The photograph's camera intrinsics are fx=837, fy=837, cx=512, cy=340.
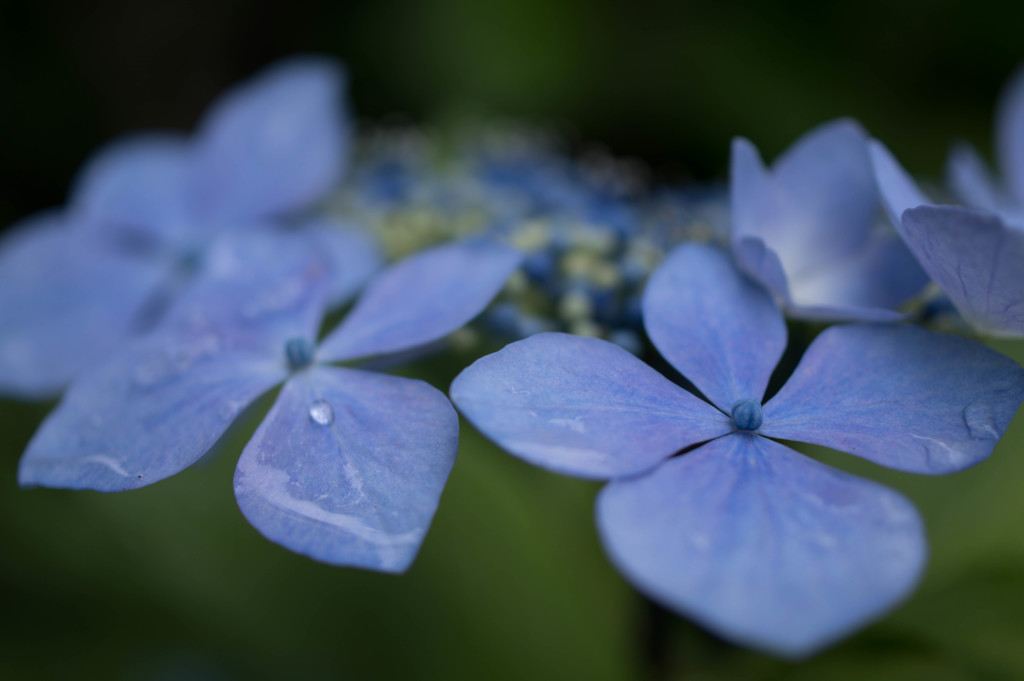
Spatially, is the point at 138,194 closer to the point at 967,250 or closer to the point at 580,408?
the point at 580,408

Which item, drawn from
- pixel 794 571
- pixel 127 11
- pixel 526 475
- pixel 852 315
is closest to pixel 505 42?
pixel 127 11

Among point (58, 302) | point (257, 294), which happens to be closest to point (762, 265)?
point (257, 294)

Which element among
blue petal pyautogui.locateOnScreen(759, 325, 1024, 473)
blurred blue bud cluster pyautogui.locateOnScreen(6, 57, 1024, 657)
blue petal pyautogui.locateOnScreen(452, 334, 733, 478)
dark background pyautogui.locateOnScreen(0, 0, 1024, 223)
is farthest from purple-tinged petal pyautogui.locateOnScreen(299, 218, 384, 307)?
dark background pyautogui.locateOnScreen(0, 0, 1024, 223)

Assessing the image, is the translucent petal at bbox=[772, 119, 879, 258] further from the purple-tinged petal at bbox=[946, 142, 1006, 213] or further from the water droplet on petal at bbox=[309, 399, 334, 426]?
the water droplet on petal at bbox=[309, 399, 334, 426]

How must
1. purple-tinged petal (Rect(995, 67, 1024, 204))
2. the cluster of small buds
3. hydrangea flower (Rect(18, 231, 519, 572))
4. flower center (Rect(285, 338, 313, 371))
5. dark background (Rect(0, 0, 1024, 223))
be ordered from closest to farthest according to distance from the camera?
→ 1. hydrangea flower (Rect(18, 231, 519, 572))
2. flower center (Rect(285, 338, 313, 371))
3. the cluster of small buds
4. purple-tinged petal (Rect(995, 67, 1024, 204))
5. dark background (Rect(0, 0, 1024, 223))

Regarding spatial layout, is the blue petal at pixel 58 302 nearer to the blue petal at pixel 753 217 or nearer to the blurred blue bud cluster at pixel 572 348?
the blurred blue bud cluster at pixel 572 348

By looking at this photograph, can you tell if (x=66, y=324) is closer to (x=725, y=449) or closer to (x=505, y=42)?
(x=725, y=449)

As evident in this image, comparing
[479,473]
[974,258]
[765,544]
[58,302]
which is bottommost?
[479,473]
